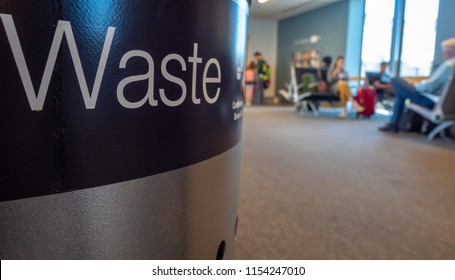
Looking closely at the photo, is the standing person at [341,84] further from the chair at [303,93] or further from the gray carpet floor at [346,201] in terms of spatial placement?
the gray carpet floor at [346,201]

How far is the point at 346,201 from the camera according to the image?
2053mm

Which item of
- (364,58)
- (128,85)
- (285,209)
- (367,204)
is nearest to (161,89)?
(128,85)

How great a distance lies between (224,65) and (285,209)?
4.66 ft

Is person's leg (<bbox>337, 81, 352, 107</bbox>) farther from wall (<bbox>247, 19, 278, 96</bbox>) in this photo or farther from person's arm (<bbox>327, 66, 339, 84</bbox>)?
wall (<bbox>247, 19, 278, 96</bbox>)

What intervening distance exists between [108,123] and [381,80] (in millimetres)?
7990

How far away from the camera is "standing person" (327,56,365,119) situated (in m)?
6.94

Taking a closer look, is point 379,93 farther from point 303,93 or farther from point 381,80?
point 303,93

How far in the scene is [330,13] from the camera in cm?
919

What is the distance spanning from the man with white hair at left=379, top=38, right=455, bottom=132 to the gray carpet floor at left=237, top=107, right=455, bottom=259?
2.33ft

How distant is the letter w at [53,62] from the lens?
38 cm

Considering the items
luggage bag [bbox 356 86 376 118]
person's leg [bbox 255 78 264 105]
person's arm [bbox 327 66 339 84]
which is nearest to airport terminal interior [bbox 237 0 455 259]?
luggage bag [bbox 356 86 376 118]

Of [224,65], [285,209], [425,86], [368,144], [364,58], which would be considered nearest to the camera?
[224,65]

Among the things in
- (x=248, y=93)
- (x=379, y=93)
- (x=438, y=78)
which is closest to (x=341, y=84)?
(x=379, y=93)
